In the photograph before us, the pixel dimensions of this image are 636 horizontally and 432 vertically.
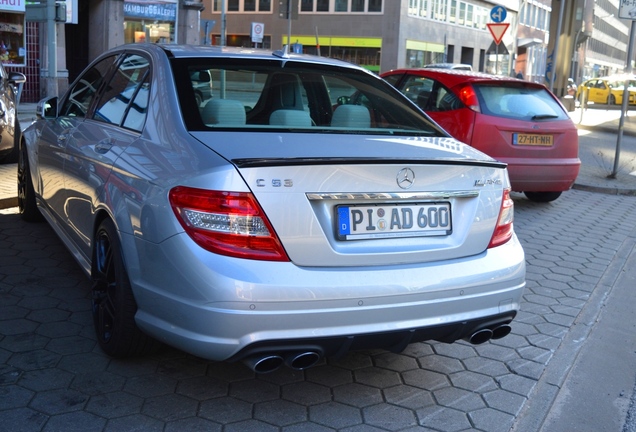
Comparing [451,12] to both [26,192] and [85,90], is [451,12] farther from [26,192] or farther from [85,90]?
[85,90]

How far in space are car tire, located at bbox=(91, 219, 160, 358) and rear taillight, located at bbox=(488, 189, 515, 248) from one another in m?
1.65

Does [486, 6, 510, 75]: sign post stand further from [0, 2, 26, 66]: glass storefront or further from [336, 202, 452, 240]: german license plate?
[336, 202, 452, 240]: german license plate

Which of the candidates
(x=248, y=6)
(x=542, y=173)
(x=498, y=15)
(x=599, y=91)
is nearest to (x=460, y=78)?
A: (x=542, y=173)

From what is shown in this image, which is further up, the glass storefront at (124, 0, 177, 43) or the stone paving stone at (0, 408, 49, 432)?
the glass storefront at (124, 0, 177, 43)

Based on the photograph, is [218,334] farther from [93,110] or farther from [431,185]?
[93,110]

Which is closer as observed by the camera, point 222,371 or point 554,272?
point 222,371

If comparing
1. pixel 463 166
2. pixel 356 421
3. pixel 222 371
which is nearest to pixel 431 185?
pixel 463 166

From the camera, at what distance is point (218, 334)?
120 inches

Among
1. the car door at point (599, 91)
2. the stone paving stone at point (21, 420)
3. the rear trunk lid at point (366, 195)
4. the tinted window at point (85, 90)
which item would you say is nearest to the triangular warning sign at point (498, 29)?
the tinted window at point (85, 90)

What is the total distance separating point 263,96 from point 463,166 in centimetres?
144

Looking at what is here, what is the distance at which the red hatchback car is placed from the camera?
8.44 m

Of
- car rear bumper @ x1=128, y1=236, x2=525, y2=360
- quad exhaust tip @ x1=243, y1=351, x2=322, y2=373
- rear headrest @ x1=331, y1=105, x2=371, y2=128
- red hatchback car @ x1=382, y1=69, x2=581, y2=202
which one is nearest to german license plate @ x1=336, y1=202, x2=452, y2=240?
car rear bumper @ x1=128, y1=236, x2=525, y2=360

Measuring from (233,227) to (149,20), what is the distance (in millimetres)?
26757

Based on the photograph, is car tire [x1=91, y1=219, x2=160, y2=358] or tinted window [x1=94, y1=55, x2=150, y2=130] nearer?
car tire [x1=91, y1=219, x2=160, y2=358]
